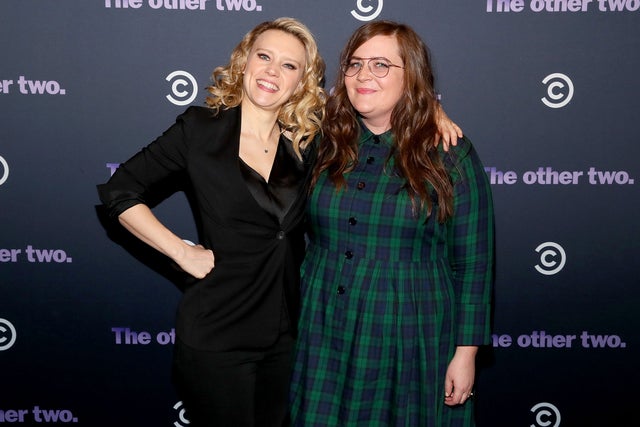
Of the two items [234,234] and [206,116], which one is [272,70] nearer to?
[206,116]

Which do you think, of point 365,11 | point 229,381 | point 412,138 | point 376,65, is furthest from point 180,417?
point 365,11

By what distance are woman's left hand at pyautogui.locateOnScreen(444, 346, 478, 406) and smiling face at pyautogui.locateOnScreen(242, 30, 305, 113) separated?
1031 mm

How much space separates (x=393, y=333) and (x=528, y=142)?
1.22m

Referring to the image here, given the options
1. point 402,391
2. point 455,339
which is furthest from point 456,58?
point 402,391

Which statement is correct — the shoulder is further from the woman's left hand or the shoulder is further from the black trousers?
the woman's left hand

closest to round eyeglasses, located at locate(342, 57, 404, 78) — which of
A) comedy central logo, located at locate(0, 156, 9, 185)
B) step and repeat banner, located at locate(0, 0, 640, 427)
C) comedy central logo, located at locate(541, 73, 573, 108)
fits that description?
step and repeat banner, located at locate(0, 0, 640, 427)

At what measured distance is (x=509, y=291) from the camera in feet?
9.60

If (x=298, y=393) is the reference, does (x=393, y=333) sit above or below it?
above

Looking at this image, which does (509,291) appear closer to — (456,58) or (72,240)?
(456,58)

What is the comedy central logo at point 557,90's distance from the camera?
274 centimetres

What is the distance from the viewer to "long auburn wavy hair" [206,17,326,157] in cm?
220

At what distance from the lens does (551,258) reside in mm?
2891

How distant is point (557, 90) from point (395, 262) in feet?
4.11

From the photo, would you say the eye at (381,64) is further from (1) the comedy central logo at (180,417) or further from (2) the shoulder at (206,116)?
(1) the comedy central logo at (180,417)
